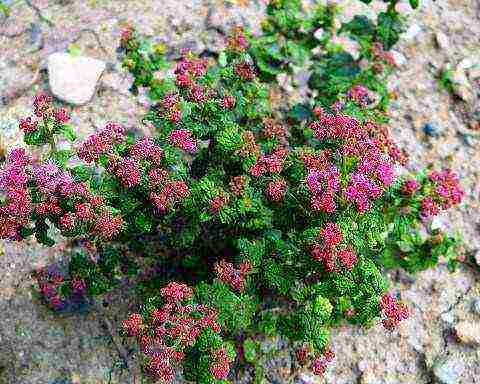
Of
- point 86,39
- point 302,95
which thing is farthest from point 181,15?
point 302,95

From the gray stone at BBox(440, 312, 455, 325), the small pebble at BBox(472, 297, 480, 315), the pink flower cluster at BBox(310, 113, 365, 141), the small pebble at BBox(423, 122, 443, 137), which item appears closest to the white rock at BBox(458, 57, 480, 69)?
the small pebble at BBox(423, 122, 443, 137)

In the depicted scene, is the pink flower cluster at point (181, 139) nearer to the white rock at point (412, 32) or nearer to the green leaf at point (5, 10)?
the green leaf at point (5, 10)

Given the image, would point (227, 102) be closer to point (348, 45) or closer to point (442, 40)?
point (348, 45)

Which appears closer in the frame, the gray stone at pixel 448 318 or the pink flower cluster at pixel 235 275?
the pink flower cluster at pixel 235 275

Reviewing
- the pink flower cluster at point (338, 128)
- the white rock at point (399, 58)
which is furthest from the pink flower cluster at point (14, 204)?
the white rock at point (399, 58)

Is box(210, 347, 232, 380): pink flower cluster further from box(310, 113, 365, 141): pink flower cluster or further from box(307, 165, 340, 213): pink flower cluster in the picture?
box(310, 113, 365, 141): pink flower cluster

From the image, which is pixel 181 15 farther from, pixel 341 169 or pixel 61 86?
pixel 341 169

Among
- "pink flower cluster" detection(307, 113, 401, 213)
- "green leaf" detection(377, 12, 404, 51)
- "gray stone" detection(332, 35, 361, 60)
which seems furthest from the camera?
"gray stone" detection(332, 35, 361, 60)
